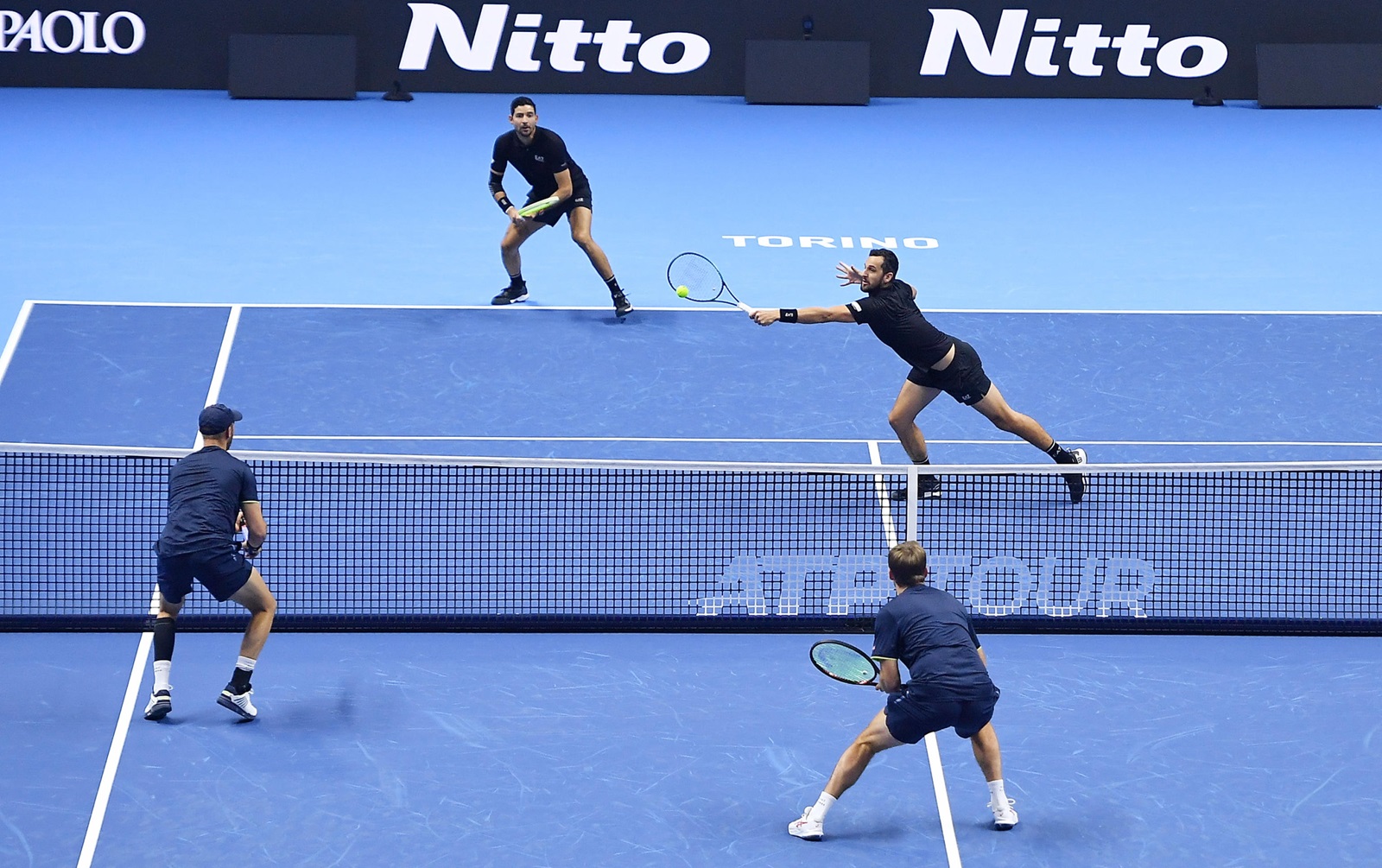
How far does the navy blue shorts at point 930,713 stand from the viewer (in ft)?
25.1

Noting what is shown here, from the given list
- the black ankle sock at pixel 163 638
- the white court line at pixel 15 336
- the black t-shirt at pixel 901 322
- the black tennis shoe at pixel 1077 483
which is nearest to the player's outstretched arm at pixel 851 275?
the black t-shirt at pixel 901 322

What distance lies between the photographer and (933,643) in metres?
7.67

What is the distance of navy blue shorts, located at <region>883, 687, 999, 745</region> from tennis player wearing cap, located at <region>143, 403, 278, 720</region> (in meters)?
3.08

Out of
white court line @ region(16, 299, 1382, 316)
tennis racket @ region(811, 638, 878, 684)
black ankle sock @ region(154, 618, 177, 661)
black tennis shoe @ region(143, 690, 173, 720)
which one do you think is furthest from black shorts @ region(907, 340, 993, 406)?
A: black tennis shoe @ region(143, 690, 173, 720)

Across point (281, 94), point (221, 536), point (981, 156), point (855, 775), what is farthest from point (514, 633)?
point (281, 94)

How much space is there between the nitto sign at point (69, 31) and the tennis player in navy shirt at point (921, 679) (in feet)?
51.8

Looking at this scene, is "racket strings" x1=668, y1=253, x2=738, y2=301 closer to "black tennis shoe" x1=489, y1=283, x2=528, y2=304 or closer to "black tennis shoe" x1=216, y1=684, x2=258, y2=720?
"black tennis shoe" x1=489, y1=283, x2=528, y2=304

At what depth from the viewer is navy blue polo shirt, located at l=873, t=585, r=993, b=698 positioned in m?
7.64

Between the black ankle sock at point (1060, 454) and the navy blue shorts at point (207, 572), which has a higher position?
the black ankle sock at point (1060, 454)

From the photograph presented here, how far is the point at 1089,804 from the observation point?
829 cm

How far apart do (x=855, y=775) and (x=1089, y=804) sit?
1.15m

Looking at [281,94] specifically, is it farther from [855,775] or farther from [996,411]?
[855,775]

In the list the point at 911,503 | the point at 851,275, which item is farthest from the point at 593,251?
the point at 911,503

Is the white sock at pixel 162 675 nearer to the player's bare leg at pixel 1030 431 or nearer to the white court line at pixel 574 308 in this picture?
the player's bare leg at pixel 1030 431
